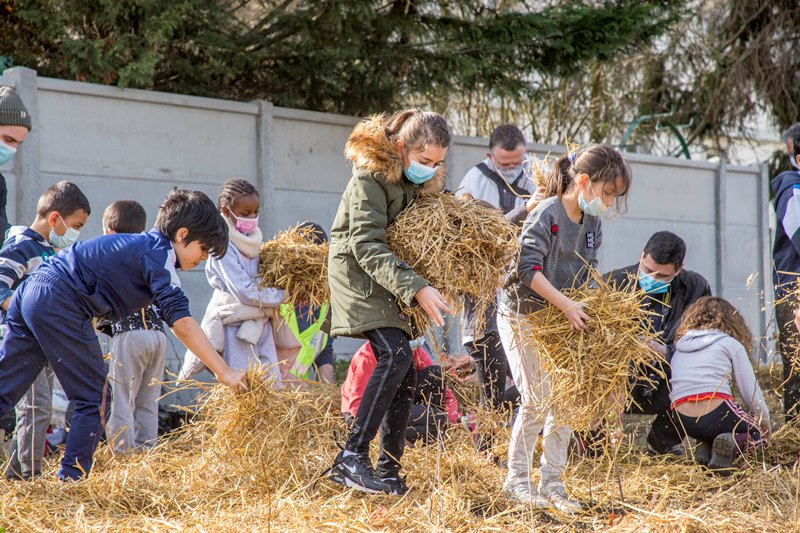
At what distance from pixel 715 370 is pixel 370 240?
2.49m

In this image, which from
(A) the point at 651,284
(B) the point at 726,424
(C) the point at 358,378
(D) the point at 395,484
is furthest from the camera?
(A) the point at 651,284

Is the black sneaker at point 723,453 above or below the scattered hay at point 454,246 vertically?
below

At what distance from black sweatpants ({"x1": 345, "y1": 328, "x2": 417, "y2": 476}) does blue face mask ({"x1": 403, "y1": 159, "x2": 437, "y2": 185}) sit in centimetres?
70

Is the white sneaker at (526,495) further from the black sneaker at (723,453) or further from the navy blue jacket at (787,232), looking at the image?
Answer: the navy blue jacket at (787,232)

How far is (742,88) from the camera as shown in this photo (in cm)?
1417

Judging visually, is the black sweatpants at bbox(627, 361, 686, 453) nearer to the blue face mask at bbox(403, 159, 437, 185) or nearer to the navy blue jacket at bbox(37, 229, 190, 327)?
the blue face mask at bbox(403, 159, 437, 185)

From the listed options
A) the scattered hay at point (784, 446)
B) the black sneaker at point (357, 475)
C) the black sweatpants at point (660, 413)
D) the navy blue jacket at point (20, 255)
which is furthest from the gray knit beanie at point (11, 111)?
the scattered hay at point (784, 446)

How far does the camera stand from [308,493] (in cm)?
436

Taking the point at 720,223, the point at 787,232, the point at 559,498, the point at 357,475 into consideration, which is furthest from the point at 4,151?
the point at 720,223

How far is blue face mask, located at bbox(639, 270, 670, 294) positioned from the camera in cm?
624

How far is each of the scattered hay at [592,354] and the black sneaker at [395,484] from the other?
0.76 metres

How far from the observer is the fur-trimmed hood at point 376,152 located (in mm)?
4359

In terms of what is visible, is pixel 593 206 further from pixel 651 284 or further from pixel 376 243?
pixel 651 284

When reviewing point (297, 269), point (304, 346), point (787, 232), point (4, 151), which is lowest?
point (304, 346)
